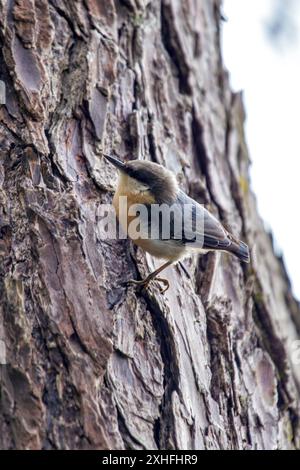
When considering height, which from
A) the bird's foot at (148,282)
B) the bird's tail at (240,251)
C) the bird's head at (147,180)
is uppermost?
the bird's head at (147,180)

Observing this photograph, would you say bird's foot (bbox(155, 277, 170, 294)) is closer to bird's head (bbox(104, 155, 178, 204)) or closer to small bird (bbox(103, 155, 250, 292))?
small bird (bbox(103, 155, 250, 292))

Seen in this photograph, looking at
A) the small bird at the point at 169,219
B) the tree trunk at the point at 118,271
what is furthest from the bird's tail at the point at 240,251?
the tree trunk at the point at 118,271

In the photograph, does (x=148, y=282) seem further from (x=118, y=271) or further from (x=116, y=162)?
(x=116, y=162)

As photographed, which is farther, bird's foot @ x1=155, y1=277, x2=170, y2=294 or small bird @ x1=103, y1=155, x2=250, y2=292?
small bird @ x1=103, y1=155, x2=250, y2=292

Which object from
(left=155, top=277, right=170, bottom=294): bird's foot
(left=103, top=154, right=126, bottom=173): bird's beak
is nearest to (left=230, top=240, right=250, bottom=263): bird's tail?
(left=155, top=277, right=170, bottom=294): bird's foot

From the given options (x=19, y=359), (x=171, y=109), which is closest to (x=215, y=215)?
(x=171, y=109)

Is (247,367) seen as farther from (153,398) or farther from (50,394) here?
(50,394)

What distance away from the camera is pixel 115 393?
2.62 metres

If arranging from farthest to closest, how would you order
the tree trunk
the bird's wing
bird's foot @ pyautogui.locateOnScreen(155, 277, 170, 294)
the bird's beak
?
the bird's wing → the bird's beak → bird's foot @ pyautogui.locateOnScreen(155, 277, 170, 294) → the tree trunk

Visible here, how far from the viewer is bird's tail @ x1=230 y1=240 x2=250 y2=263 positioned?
3748 millimetres

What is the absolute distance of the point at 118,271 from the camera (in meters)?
3.13

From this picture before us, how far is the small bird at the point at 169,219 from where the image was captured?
3490mm

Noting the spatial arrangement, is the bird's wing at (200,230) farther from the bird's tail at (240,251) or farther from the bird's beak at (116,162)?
the bird's beak at (116,162)

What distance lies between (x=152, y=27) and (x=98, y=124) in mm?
1055
